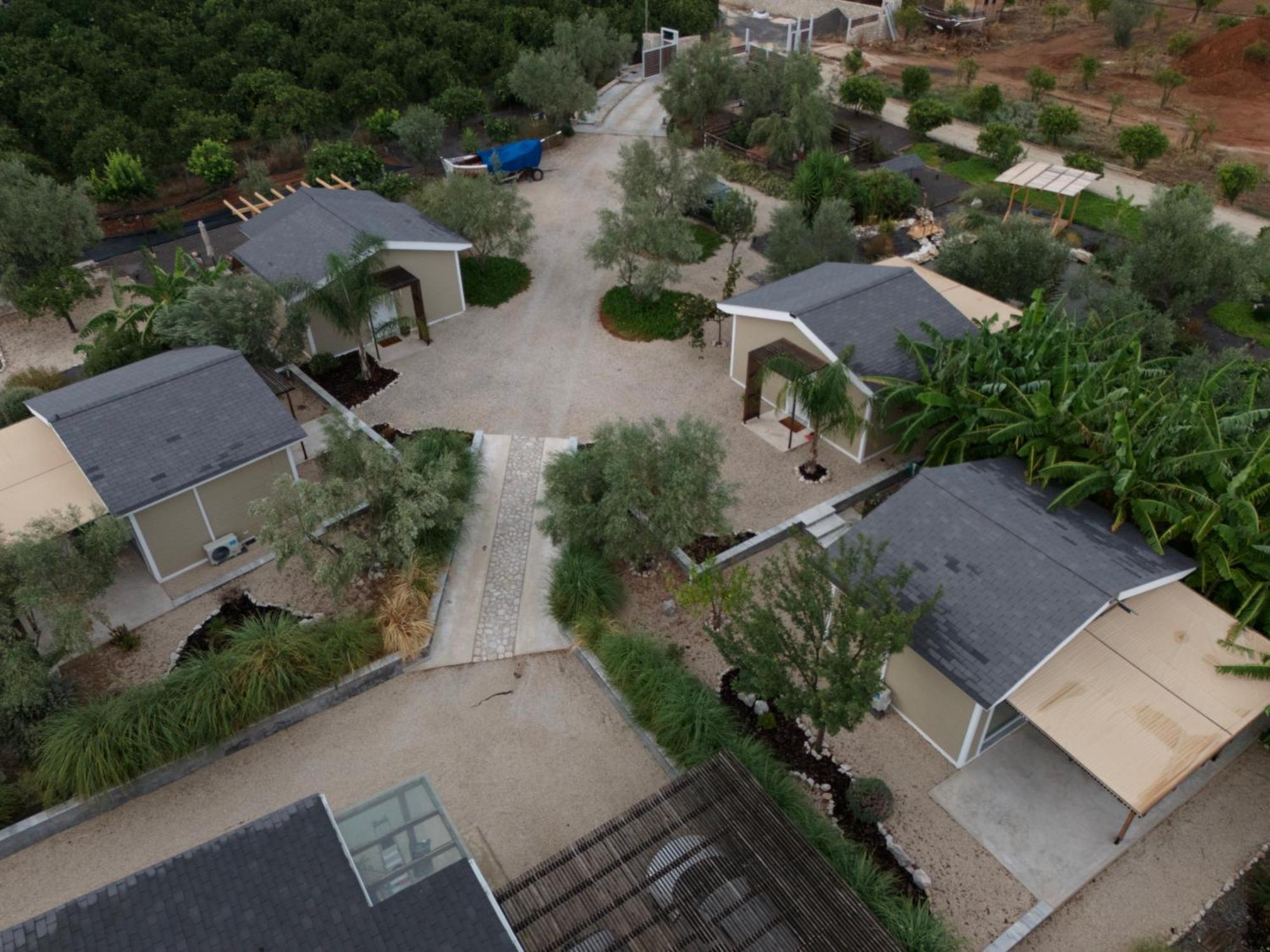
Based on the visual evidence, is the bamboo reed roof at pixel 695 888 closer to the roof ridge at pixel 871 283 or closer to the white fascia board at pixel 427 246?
the roof ridge at pixel 871 283

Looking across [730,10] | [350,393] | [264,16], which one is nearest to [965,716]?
[350,393]

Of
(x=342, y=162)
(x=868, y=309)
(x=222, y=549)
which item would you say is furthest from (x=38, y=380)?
(x=868, y=309)

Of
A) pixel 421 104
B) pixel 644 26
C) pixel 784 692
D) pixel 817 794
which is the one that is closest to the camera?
pixel 784 692

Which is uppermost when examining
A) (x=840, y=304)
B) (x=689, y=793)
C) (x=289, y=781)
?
(x=840, y=304)

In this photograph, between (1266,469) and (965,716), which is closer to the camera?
(965,716)

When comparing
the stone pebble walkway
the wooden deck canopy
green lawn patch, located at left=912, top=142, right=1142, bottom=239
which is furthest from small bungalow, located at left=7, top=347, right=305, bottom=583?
green lawn patch, located at left=912, top=142, right=1142, bottom=239

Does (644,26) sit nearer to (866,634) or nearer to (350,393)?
(350,393)

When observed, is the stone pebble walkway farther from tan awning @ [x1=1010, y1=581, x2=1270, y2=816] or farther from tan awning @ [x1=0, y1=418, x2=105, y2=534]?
tan awning @ [x1=1010, y1=581, x2=1270, y2=816]
